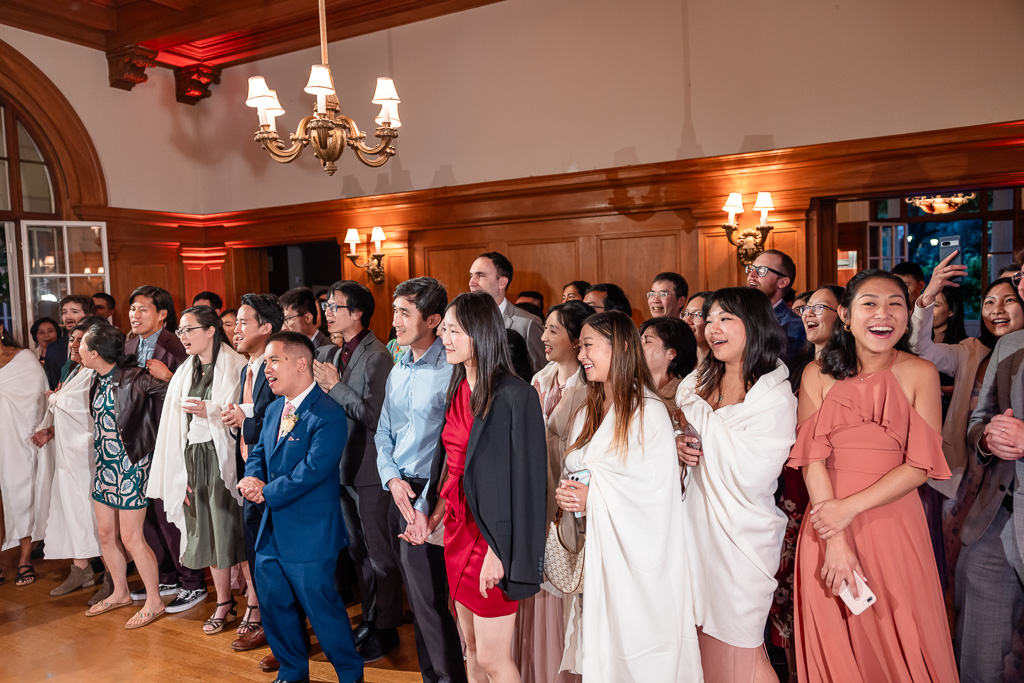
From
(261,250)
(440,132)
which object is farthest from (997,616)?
(261,250)

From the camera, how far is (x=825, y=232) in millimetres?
5660

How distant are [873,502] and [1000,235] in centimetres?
830

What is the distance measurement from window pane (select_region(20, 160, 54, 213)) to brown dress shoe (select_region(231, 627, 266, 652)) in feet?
18.0

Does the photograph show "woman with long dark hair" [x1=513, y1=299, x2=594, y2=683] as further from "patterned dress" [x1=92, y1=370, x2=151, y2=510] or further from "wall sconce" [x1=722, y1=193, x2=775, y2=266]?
"wall sconce" [x1=722, y1=193, x2=775, y2=266]

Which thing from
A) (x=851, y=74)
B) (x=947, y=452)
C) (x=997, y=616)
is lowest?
(x=997, y=616)

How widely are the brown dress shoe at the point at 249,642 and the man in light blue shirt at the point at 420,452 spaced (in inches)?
39.7

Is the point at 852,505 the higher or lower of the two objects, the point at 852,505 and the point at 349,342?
the lower

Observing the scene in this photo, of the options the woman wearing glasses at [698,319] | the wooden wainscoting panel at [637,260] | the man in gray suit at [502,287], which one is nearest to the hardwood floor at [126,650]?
the man in gray suit at [502,287]

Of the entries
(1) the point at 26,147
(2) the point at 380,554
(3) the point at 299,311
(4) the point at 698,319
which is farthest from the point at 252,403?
(1) the point at 26,147

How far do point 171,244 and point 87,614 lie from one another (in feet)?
17.1

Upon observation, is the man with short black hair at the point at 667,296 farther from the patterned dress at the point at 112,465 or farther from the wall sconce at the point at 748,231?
the patterned dress at the point at 112,465

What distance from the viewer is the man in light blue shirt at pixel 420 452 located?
8.87 ft

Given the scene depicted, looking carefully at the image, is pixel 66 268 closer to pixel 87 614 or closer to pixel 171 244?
pixel 171 244

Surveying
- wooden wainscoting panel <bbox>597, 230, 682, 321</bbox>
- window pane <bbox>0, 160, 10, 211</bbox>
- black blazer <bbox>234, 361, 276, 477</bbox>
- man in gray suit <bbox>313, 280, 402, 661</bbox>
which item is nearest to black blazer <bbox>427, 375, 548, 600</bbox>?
man in gray suit <bbox>313, 280, 402, 661</bbox>
